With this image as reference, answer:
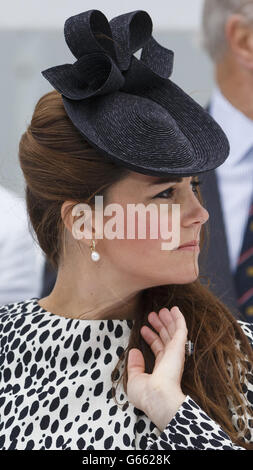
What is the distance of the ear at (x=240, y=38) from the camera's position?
238 centimetres

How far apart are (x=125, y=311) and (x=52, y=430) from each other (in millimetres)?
295

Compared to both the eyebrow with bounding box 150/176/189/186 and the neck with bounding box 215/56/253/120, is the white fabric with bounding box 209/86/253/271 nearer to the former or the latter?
the neck with bounding box 215/56/253/120

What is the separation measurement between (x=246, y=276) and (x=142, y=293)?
653 millimetres

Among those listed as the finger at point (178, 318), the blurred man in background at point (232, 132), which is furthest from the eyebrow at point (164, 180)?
the blurred man in background at point (232, 132)

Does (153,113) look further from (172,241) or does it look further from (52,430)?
(52,430)

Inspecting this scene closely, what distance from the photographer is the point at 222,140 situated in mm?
1521

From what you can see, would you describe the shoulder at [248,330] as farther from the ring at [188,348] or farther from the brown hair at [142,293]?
the ring at [188,348]

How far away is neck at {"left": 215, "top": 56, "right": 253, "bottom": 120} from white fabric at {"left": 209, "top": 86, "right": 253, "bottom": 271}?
0.06ft

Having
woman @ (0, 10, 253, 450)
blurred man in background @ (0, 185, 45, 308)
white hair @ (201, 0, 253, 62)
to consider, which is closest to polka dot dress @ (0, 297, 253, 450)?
woman @ (0, 10, 253, 450)

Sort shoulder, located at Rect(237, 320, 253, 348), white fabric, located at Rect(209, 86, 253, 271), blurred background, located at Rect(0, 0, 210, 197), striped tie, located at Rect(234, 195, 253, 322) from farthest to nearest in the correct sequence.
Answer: blurred background, located at Rect(0, 0, 210, 197) < white fabric, located at Rect(209, 86, 253, 271) < striped tie, located at Rect(234, 195, 253, 322) < shoulder, located at Rect(237, 320, 253, 348)

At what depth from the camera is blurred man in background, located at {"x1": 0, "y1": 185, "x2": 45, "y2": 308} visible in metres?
2.41

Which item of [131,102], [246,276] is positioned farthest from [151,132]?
[246,276]

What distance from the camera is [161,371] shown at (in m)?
1.45

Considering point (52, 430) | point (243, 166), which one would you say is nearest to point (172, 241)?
point (52, 430)
